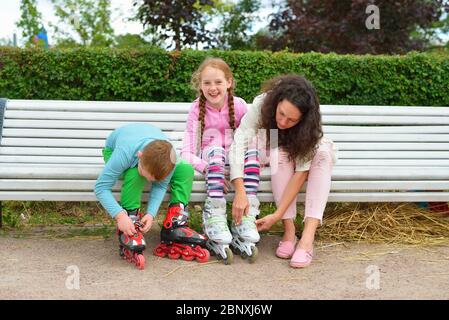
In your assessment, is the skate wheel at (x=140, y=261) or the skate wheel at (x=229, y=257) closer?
the skate wheel at (x=140, y=261)

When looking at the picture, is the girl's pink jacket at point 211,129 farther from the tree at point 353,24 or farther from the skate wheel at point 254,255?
the tree at point 353,24

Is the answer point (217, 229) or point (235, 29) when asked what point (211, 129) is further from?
point (235, 29)

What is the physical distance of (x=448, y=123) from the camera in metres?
4.25

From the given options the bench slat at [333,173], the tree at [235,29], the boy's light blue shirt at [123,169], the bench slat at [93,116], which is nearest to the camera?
the boy's light blue shirt at [123,169]

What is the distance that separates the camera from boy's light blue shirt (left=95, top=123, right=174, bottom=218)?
129 inches

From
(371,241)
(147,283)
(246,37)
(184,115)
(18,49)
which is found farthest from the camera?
(246,37)

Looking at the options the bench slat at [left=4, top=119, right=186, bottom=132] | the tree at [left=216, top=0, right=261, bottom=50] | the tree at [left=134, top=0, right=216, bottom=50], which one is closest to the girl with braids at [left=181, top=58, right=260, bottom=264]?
the bench slat at [left=4, top=119, right=186, bottom=132]

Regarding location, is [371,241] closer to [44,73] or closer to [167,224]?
[167,224]

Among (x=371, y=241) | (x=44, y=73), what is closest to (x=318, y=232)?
(x=371, y=241)

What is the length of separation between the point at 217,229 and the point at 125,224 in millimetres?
473

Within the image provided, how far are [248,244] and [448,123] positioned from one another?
173 centimetres

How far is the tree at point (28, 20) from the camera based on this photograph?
785 cm

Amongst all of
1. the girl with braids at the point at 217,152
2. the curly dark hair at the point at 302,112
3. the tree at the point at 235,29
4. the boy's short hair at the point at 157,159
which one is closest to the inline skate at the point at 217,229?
the girl with braids at the point at 217,152

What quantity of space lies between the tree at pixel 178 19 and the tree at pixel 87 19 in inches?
43.4
